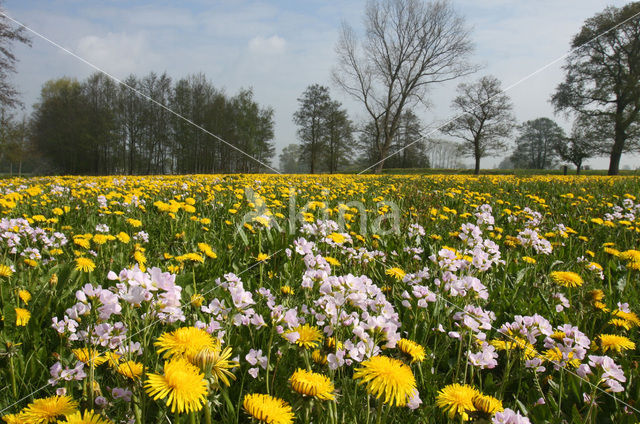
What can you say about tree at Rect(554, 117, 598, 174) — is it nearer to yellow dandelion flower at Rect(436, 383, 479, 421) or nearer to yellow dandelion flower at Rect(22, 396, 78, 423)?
yellow dandelion flower at Rect(436, 383, 479, 421)

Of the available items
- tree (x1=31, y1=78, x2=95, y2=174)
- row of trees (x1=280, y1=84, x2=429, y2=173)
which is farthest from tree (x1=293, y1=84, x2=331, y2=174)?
tree (x1=31, y1=78, x2=95, y2=174)

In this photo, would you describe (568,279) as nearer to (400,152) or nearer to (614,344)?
(614,344)

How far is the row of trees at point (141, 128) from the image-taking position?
26.8m

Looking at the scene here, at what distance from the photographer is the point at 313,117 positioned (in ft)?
140

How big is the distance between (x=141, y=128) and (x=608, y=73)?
3408 cm

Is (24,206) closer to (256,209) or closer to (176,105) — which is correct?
(256,209)

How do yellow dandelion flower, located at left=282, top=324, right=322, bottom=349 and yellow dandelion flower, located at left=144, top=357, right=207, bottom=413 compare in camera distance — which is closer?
yellow dandelion flower, located at left=144, top=357, right=207, bottom=413

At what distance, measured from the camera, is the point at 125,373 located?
983mm

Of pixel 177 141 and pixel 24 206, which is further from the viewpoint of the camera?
pixel 177 141

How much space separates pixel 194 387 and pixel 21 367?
109 cm

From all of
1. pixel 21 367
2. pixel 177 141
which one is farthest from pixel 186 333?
pixel 177 141

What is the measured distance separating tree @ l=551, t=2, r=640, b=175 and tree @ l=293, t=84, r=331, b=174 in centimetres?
2679

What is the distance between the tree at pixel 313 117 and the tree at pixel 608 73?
2679 centimetres

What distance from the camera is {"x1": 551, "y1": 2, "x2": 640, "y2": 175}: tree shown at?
10312mm
